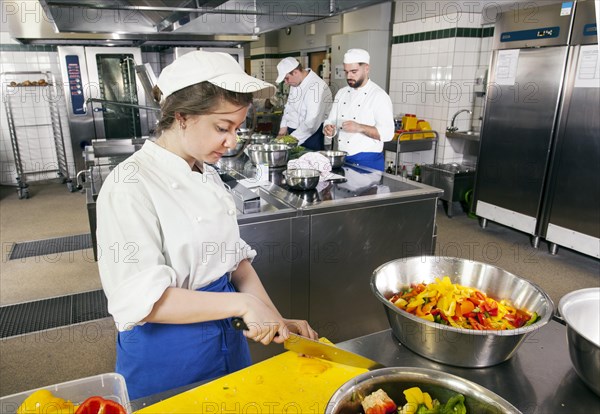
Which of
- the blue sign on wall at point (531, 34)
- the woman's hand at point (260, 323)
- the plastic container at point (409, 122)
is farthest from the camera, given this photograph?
the plastic container at point (409, 122)

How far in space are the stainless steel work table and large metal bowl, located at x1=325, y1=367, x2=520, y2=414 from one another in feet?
0.51

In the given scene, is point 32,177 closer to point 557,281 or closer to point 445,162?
point 445,162

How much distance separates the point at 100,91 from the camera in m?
5.62

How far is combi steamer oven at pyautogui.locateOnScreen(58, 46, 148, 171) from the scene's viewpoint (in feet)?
17.7

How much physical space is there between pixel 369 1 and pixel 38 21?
13.5ft

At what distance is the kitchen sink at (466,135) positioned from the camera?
4.77 m

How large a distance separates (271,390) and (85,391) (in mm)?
391

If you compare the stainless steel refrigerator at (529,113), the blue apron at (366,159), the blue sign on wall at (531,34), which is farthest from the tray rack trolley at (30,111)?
the blue sign on wall at (531,34)

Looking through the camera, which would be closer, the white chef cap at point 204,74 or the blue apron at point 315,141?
the white chef cap at point 204,74

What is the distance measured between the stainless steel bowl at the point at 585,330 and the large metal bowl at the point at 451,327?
51 millimetres

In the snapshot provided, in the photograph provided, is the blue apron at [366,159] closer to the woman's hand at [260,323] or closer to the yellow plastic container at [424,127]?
the yellow plastic container at [424,127]

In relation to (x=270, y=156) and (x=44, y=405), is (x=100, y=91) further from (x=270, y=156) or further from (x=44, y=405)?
(x=44, y=405)

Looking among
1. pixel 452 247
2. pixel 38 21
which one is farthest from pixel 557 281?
pixel 38 21

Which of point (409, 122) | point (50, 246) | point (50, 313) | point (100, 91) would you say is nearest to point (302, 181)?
→ point (50, 313)
